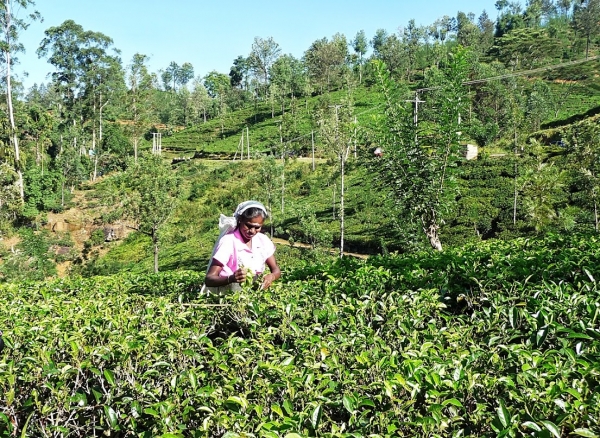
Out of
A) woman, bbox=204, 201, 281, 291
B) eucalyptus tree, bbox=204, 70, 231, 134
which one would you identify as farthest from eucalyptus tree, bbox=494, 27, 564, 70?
woman, bbox=204, 201, 281, 291

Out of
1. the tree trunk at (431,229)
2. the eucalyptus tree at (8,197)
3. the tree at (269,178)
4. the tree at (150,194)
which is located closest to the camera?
the tree trunk at (431,229)

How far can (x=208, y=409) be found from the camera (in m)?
1.77

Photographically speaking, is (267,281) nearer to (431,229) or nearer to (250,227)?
(250,227)

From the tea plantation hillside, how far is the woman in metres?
0.32

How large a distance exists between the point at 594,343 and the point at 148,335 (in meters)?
2.00

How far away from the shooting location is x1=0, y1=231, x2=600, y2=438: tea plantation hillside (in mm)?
1667

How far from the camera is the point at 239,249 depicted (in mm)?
3902

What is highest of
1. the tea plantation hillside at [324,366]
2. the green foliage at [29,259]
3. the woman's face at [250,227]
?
the woman's face at [250,227]

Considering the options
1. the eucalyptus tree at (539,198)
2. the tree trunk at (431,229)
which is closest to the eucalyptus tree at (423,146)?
the tree trunk at (431,229)

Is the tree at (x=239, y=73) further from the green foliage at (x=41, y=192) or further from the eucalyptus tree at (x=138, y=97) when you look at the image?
the green foliage at (x=41, y=192)

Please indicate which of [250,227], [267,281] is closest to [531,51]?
[250,227]

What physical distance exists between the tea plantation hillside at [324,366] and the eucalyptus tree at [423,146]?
4.46m

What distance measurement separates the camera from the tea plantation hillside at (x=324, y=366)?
1.67m

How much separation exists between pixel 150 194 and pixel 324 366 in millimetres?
16832
